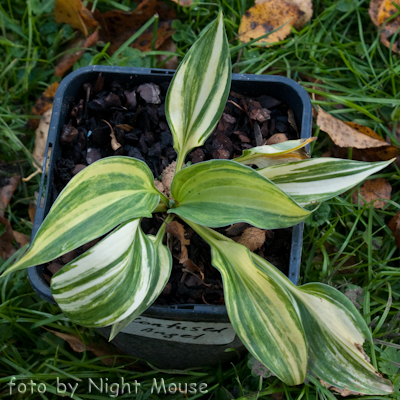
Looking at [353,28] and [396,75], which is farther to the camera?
[353,28]

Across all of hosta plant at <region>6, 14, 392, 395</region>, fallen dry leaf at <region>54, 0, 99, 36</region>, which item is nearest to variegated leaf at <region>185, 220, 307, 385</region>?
hosta plant at <region>6, 14, 392, 395</region>

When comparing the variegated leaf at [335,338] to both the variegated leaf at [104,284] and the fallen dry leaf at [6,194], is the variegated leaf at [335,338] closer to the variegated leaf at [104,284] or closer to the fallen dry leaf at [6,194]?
the variegated leaf at [104,284]

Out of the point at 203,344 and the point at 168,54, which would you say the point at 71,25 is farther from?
the point at 203,344

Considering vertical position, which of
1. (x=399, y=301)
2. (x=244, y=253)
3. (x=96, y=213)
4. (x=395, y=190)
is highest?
(x=96, y=213)

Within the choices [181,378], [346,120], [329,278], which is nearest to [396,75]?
[346,120]

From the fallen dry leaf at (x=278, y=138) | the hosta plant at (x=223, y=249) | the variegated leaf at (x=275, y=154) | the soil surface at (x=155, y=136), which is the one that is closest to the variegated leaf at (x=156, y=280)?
the hosta plant at (x=223, y=249)

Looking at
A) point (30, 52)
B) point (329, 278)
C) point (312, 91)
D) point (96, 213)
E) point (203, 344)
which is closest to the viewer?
point (96, 213)
